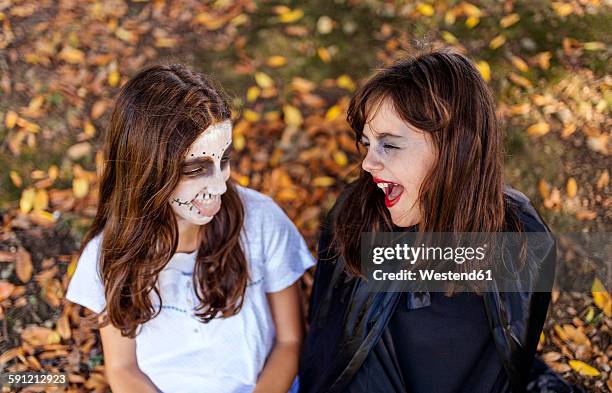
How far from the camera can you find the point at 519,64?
324 centimetres

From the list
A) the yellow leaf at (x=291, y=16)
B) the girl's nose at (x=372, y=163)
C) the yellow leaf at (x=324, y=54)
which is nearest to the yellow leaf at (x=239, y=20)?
the yellow leaf at (x=291, y=16)

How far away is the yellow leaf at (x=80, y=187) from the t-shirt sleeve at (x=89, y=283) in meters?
0.76

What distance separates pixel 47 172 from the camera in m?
3.08

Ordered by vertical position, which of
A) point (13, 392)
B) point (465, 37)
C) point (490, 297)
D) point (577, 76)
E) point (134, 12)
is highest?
point (134, 12)

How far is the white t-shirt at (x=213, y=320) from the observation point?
2.38 m

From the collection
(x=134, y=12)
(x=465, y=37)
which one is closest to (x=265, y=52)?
(x=134, y=12)

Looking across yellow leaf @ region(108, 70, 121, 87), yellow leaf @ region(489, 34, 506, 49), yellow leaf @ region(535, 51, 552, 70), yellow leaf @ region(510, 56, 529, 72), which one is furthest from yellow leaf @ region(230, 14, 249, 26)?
yellow leaf @ region(535, 51, 552, 70)

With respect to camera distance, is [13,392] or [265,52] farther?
[265,52]

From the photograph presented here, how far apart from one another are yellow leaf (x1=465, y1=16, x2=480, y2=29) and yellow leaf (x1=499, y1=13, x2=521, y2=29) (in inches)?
4.7

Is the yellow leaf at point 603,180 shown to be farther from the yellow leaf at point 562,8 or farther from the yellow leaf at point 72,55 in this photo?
the yellow leaf at point 72,55

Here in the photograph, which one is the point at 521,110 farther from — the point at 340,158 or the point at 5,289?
the point at 5,289

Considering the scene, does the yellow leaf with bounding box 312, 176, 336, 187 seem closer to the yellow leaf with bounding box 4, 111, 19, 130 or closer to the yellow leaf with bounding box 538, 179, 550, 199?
the yellow leaf with bounding box 538, 179, 550, 199

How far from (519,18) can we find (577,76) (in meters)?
0.42

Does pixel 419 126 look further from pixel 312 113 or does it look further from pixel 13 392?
pixel 13 392
